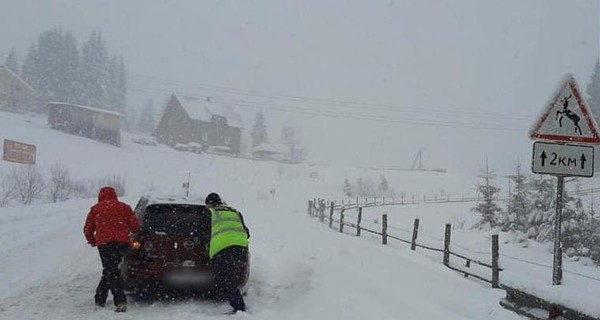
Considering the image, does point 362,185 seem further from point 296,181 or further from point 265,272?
point 265,272

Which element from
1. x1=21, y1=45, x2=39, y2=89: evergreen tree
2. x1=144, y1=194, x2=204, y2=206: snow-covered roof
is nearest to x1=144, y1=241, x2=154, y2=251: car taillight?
x1=144, y1=194, x2=204, y2=206: snow-covered roof

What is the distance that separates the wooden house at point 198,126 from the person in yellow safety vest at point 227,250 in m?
78.7

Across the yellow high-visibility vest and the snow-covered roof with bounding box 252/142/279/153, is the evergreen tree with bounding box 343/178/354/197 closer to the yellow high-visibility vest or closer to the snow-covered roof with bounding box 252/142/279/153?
the snow-covered roof with bounding box 252/142/279/153

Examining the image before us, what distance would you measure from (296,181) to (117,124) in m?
23.5

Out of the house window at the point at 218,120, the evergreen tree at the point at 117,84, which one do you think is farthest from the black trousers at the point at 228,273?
the evergreen tree at the point at 117,84

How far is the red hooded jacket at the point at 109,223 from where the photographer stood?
24.3 feet

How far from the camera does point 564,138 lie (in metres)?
6.70

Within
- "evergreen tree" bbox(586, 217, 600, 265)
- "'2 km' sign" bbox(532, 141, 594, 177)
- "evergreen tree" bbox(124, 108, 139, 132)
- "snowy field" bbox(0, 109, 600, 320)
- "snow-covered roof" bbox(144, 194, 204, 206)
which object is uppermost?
"evergreen tree" bbox(124, 108, 139, 132)

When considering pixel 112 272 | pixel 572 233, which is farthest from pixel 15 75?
pixel 112 272

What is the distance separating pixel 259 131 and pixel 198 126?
28.0m

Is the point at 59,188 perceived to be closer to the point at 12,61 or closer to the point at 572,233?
the point at 572,233

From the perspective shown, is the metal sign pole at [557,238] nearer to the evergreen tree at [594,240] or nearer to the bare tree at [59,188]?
the evergreen tree at [594,240]

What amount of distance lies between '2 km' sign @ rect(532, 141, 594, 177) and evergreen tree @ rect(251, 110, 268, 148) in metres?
104

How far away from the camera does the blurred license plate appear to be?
7.53m
